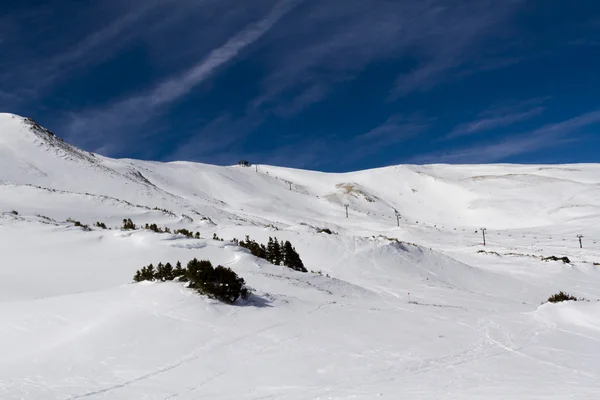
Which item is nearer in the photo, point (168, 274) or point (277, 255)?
point (168, 274)

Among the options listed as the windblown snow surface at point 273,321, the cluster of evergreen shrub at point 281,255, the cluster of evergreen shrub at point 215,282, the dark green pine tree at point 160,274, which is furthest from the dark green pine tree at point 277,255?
the cluster of evergreen shrub at point 215,282

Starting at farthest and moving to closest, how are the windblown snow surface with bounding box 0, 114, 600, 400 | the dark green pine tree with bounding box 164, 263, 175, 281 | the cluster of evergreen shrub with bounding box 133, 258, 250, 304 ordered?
the dark green pine tree with bounding box 164, 263, 175, 281, the cluster of evergreen shrub with bounding box 133, 258, 250, 304, the windblown snow surface with bounding box 0, 114, 600, 400

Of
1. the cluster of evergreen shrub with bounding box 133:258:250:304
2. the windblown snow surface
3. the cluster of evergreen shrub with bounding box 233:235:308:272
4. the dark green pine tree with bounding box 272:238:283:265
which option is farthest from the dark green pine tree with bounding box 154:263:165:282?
the dark green pine tree with bounding box 272:238:283:265

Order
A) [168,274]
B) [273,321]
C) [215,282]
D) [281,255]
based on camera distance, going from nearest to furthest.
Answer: [273,321] < [215,282] < [168,274] < [281,255]

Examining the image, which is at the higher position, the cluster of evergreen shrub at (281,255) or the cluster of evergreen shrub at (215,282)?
the cluster of evergreen shrub at (281,255)

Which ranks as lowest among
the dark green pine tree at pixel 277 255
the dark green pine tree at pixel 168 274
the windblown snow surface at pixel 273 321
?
the windblown snow surface at pixel 273 321

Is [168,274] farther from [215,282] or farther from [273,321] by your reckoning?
[273,321]

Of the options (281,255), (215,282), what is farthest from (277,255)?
(215,282)

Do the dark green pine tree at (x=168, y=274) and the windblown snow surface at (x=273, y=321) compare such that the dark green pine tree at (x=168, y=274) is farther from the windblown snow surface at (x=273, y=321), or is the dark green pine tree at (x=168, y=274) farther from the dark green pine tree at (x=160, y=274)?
the windblown snow surface at (x=273, y=321)

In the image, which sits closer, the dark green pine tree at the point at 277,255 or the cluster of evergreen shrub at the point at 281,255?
the cluster of evergreen shrub at the point at 281,255

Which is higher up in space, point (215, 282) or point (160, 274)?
point (160, 274)

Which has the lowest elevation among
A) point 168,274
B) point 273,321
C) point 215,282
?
point 273,321

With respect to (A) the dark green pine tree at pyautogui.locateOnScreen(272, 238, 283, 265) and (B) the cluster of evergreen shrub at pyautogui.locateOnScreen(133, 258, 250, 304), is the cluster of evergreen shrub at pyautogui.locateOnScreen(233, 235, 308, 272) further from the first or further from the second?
(B) the cluster of evergreen shrub at pyautogui.locateOnScreen(133, 258, 250, 304)

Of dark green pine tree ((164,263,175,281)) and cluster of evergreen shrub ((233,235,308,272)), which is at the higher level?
cluster of evergreen shrub ((233,235,308,272))
